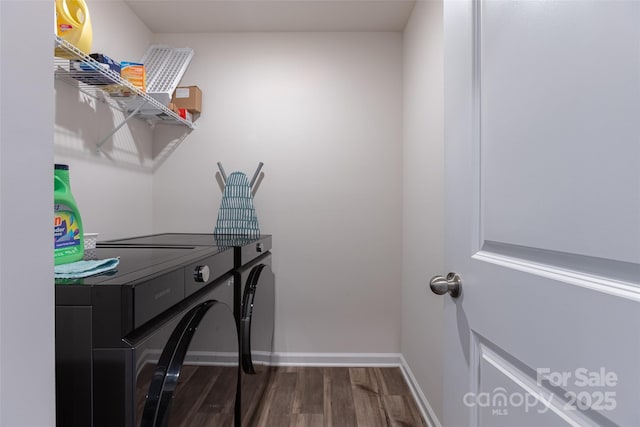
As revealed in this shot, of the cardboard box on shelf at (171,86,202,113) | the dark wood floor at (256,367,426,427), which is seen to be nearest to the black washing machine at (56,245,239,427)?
the dark wood floor at (256,367,426,427)

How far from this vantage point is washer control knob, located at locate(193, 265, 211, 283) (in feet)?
3.53

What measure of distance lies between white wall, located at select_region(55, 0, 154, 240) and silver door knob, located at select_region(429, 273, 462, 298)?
159 centimetres

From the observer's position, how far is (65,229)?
0.99 metres

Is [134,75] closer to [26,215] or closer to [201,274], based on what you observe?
[201,274]

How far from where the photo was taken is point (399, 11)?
215 cm

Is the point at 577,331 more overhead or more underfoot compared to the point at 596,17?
more underfoot

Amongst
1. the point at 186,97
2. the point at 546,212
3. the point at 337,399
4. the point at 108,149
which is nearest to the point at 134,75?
the point at 108,149

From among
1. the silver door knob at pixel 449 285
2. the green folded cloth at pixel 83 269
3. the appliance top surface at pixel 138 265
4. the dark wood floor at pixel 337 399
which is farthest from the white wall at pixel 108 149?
the silver door knob at pixel 449 285

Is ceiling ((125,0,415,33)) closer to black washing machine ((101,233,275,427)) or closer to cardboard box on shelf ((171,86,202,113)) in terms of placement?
cardboard box on shelf ((171,86,202,113))

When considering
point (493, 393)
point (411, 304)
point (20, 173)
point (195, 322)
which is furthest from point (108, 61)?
point (411, 304)

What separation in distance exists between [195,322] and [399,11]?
206cm

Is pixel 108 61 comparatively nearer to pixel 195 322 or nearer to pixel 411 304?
pixel 195 322

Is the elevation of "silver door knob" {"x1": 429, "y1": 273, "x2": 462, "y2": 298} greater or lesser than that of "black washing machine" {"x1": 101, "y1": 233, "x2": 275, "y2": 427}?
greater

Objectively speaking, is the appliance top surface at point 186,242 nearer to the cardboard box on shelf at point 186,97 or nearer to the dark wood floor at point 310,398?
the dark wood floor at point 310,398
